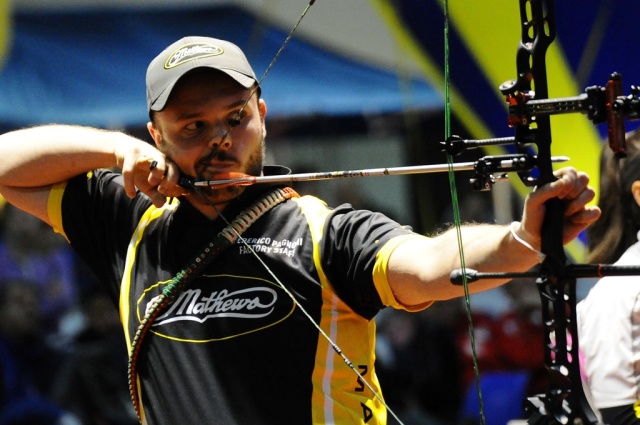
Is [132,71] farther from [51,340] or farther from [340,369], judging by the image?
[340,369]

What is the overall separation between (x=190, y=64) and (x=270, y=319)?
0.59m

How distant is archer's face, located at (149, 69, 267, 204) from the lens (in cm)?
227

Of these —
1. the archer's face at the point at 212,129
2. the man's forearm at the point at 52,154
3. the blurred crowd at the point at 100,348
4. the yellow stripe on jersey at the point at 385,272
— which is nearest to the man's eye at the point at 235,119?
the archer's face at the point at 212,129

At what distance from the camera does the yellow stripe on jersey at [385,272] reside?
1.95 m

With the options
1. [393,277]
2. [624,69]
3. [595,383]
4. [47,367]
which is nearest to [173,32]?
[47,367]

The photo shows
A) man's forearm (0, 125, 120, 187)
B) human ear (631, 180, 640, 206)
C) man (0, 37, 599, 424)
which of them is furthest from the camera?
human ear (631, 180, 640, 206)

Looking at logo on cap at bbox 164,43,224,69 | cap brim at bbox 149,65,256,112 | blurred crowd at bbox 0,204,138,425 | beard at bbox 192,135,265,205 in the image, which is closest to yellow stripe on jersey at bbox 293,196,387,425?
beard at bbox 192,135,265,205

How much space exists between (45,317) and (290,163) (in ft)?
4.52

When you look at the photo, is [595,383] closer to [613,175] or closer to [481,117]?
[613,175]

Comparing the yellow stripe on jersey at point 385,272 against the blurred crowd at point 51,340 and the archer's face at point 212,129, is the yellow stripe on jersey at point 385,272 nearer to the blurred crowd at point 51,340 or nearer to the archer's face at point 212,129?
the archer's face at point 212,129

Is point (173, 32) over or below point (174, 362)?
over

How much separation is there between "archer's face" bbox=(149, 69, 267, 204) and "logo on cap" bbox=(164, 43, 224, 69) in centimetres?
5

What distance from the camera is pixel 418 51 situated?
4801 millimetres

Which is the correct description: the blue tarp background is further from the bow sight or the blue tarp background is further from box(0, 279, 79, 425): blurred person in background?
the bow sight
